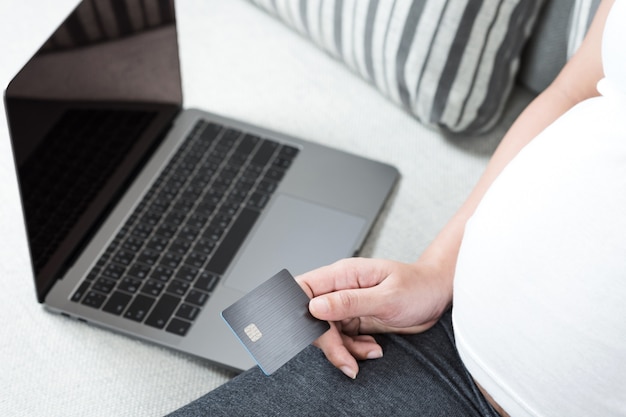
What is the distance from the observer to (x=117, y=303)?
38.4 inches

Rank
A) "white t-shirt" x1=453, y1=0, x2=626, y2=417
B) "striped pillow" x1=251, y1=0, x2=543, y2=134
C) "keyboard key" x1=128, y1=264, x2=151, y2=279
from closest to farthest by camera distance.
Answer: "white t-shirt" x1=453, y1=0, x2=626, y2=417, "keyboard key" x1=128, y1=264, x2=151, y2=279, "striped pillow" x1=251, y1=0, x2=543, y2=134

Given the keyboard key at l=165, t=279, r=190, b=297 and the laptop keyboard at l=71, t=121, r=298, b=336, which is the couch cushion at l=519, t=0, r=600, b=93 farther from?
the keyboard key at l=165, t=279, r=190, b=297

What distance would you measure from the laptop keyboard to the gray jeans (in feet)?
0.59

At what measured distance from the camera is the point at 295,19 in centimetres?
132

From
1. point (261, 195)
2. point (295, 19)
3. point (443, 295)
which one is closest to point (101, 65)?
point (261, 195)

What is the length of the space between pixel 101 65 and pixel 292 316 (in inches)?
18.2

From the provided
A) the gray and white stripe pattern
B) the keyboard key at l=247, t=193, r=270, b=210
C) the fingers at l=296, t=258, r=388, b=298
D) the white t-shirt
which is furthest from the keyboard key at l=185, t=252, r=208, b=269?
the gray and white stripe pattern

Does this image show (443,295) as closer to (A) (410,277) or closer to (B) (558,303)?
(A) (410,277)

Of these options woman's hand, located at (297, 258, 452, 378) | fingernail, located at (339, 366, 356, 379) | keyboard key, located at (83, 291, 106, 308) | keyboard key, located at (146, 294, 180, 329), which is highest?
woman's hand, located at (297, 258, 452, 378)

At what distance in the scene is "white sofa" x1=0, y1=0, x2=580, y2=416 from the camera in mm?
923

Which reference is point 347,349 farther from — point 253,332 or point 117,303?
point 117,303

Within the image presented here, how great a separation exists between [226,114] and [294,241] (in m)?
0.29

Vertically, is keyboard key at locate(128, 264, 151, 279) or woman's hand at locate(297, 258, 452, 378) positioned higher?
woman's hand at locate(297, 258, 452, 378)

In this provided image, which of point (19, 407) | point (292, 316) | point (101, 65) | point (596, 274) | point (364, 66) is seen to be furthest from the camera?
point (364, 66)
